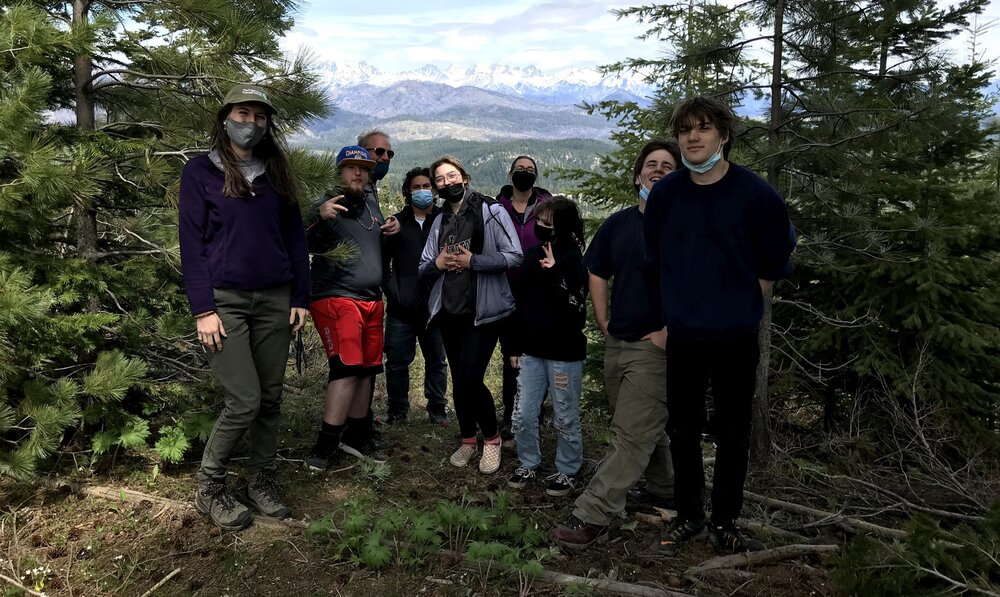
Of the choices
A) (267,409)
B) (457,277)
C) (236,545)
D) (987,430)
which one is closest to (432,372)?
(457,277)

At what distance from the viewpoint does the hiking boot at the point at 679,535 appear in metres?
3.38

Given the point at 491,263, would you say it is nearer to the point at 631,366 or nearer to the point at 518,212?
the point at 518,212

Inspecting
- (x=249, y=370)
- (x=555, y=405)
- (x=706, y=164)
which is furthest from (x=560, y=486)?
(x=706, y=164)

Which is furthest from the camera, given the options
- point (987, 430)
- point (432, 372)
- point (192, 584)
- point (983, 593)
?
point (987, 430)

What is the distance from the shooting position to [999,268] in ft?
23.4

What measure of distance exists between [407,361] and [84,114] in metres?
3.35

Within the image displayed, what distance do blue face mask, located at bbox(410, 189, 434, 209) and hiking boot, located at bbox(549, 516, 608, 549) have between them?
303 cm

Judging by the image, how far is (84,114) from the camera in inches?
168

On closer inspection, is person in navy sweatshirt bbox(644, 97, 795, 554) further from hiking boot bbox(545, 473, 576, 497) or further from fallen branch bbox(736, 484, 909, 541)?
→ hiking boot bbox(545, 473, 576, 497)

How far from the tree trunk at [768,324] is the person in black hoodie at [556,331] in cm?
265

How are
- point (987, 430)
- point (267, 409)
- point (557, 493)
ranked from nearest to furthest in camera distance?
point (267, 409) → point (557, 493) → point (987, 430)

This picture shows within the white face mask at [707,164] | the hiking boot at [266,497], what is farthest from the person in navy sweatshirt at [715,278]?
the hiking boot at [266,497]

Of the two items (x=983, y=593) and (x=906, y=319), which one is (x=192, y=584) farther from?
(x=906, y=319)

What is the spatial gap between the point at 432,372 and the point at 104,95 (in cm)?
381
